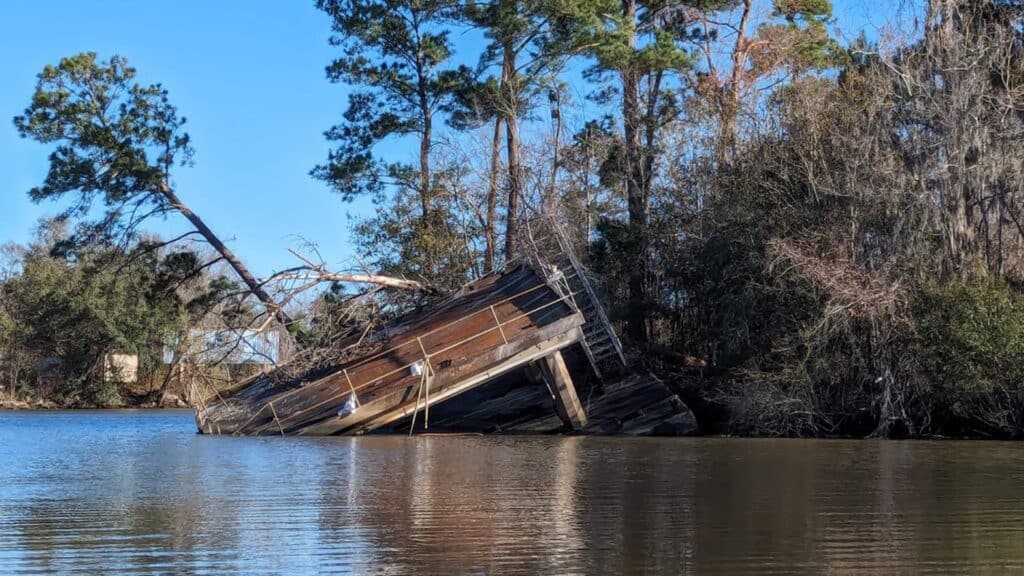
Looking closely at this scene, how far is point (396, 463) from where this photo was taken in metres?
18.0

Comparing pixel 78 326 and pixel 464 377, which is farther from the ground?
pixel 78 326

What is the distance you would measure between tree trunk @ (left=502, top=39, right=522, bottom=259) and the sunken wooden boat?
503cm

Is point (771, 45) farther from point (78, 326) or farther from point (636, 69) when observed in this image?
point (78, 326)

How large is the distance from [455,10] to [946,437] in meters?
19.9

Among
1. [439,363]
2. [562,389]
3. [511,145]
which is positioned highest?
[511,145]

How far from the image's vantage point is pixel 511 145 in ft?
119

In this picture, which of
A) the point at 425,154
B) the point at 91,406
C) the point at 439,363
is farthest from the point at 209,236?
the point at 91,406

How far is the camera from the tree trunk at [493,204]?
1406 inches

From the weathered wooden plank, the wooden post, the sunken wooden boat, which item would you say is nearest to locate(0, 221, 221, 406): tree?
the sunken wooden boat

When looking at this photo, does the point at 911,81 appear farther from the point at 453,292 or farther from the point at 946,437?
the point at 453,292

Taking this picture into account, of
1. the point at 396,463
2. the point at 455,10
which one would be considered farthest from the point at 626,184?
the point at 396,463

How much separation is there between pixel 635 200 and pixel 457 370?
12.7 m

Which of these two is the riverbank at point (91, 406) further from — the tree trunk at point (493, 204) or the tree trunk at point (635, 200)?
the tree trunk at point (635, 200)

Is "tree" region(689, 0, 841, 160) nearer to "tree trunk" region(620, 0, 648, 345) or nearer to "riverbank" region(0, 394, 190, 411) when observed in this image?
"tree trunk" region(620, 0, 648, 345)
